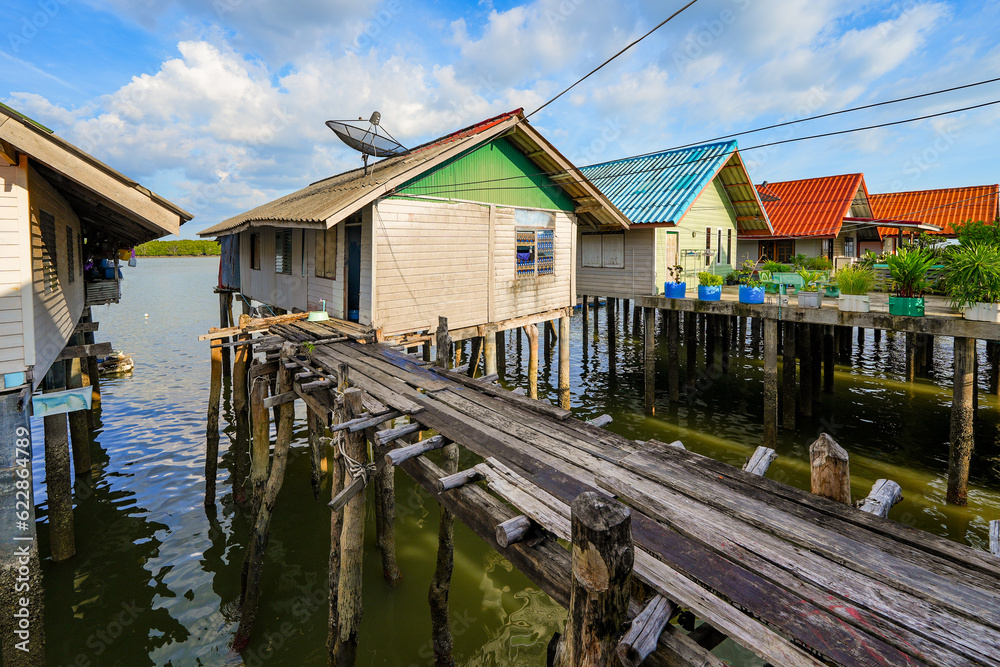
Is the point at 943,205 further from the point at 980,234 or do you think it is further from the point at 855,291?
the point at 855,291

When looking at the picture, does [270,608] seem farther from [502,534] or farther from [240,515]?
[502,534]

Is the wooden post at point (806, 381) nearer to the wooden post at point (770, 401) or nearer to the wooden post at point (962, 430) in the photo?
the wooden post at point (770, 401)

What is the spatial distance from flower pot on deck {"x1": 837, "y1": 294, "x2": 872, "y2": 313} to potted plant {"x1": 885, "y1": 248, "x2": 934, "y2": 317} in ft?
1.61

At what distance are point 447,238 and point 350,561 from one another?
26.0ft

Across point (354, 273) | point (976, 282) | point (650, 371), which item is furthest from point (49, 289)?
point (976, 282)

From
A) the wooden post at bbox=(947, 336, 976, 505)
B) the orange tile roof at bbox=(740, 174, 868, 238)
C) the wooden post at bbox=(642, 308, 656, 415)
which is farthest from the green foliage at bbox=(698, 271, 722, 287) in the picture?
the orange tile roof at bbox=(740, 174, 868, 238)

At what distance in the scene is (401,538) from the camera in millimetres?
9086

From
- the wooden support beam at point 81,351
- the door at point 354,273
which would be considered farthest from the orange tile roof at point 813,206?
the wooden support beam at point 81,351

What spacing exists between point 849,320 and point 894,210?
25.6 m

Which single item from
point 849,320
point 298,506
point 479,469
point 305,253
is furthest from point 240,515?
point 849,320

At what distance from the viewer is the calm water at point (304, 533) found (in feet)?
21.9

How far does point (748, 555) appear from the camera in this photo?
3.12 meters

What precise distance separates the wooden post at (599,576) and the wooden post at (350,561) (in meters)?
3.84

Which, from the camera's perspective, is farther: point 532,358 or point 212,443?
point 532,358
